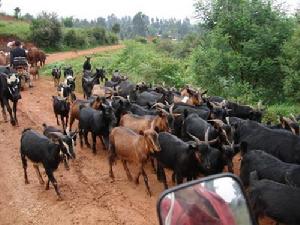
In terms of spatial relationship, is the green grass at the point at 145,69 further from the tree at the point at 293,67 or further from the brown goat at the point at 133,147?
the brown goat at the point at 133,147

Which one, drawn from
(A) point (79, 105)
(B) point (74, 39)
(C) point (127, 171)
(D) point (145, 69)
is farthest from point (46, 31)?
(C) point (127, 171)

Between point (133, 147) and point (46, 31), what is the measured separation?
3249 cm

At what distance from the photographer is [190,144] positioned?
29.2ft

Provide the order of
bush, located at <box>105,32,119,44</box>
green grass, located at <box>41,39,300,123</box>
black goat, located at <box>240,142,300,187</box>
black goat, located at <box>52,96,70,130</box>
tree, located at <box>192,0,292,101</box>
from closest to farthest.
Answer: black goat, located at <box>240,142,300,187</box> → black goat, located at <box>52,96,70,130</box> → green grass, located at <box>41,39,300,123</box> → tree, located at <box>192,0,292,101</box> → bush, located at <box>105,32,119,44</box>

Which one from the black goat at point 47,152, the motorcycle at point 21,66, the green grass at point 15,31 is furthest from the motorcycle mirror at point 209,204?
the green grass at point 15,31

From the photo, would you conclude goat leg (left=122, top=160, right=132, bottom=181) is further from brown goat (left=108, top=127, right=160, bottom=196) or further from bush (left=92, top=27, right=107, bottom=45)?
bush (left=92, top=27, right=107, bottom=45)

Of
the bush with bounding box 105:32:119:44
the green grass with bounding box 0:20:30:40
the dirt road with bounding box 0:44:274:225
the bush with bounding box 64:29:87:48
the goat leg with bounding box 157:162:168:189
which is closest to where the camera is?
the dirt road with bounding box 0:44:274:225

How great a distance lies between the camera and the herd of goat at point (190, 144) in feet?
24.4

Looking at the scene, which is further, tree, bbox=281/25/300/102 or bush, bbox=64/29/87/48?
bush, bbox=64/29/87/48

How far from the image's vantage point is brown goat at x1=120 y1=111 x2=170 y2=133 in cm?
1093

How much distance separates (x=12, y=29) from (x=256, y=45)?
30241 millimetres

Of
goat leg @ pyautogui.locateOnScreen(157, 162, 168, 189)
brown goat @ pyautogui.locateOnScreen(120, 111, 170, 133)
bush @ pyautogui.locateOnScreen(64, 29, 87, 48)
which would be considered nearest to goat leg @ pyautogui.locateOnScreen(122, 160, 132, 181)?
goat leg @ pyautogui.locateOnScreen(157, 162, 168, 189)

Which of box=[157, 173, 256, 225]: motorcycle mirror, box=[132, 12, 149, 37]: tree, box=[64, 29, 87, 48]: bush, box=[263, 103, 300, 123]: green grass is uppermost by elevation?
box=[157, 173, 256, 225]: motorcycle mirror

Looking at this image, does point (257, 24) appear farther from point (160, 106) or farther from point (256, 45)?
point (160, 106)
